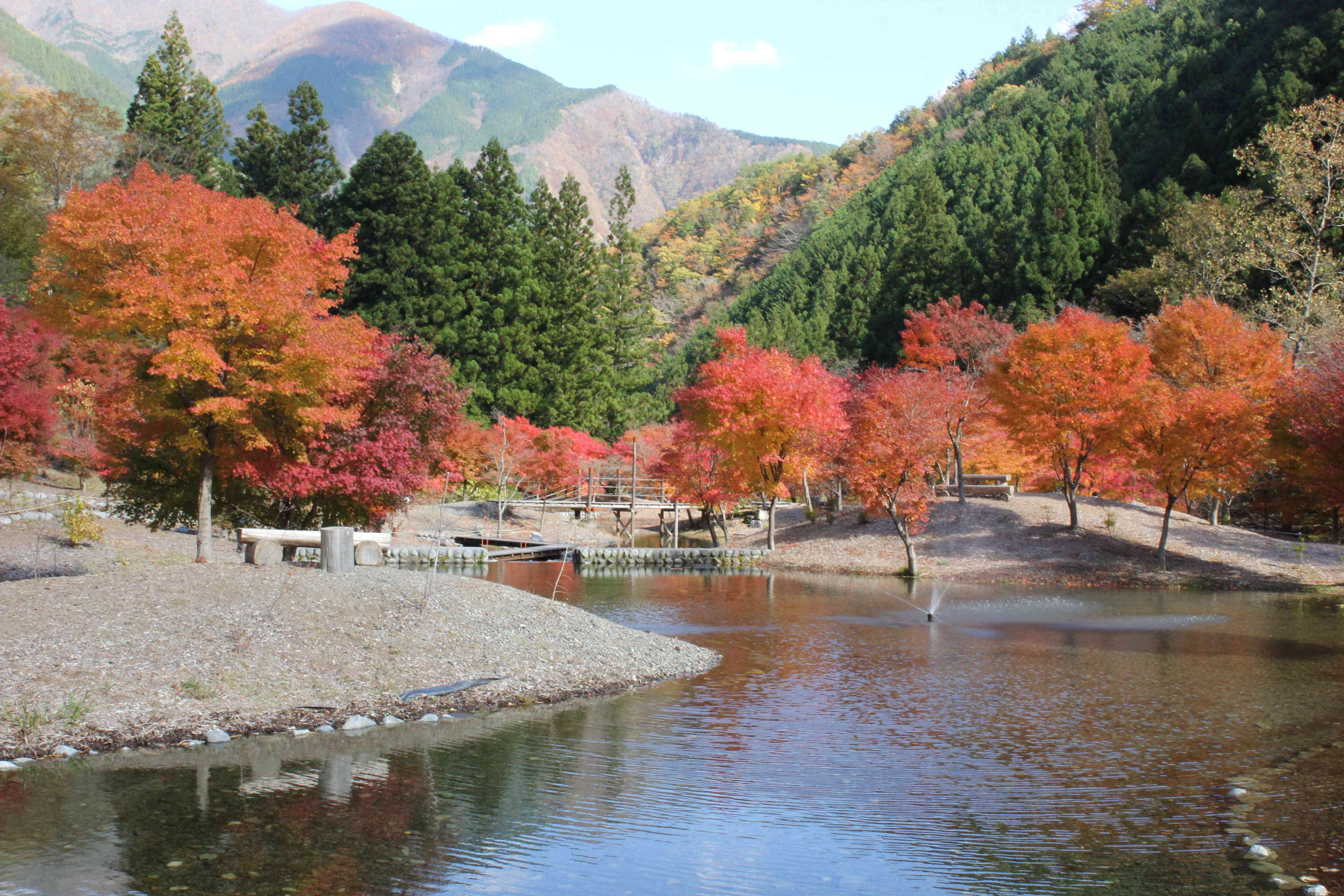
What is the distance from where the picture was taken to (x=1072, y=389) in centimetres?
3166

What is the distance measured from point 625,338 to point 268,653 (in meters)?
51.5

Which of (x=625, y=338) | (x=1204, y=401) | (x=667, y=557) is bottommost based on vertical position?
(x=667, y=557)

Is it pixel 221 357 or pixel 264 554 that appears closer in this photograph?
pixel 264 554

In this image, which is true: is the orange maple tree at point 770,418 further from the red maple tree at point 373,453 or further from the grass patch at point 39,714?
the grass patch at point 39,714

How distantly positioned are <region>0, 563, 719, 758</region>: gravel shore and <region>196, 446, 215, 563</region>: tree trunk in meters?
0.98

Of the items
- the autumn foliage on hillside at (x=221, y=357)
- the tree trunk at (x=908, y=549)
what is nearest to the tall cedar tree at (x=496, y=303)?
the tree trunk at (x=908, y=549)

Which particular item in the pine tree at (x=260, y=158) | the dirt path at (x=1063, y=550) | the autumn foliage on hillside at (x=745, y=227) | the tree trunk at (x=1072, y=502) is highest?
the autumn foliage on hillside at (x=745, y=227)

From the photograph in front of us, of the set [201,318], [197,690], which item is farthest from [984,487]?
[197,690]

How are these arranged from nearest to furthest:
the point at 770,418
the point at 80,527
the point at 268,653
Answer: the point at 268,653 < the point at 80,527 < the point at 770,418

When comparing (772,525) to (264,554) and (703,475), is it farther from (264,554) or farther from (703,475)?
(264,554)

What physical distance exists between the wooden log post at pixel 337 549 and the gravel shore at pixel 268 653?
1.40 feet

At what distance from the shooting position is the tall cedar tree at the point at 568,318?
181 feet

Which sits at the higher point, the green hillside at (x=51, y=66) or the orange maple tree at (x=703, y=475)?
the green hillside at (x=51, y=66)

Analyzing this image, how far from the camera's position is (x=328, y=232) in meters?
54.2
